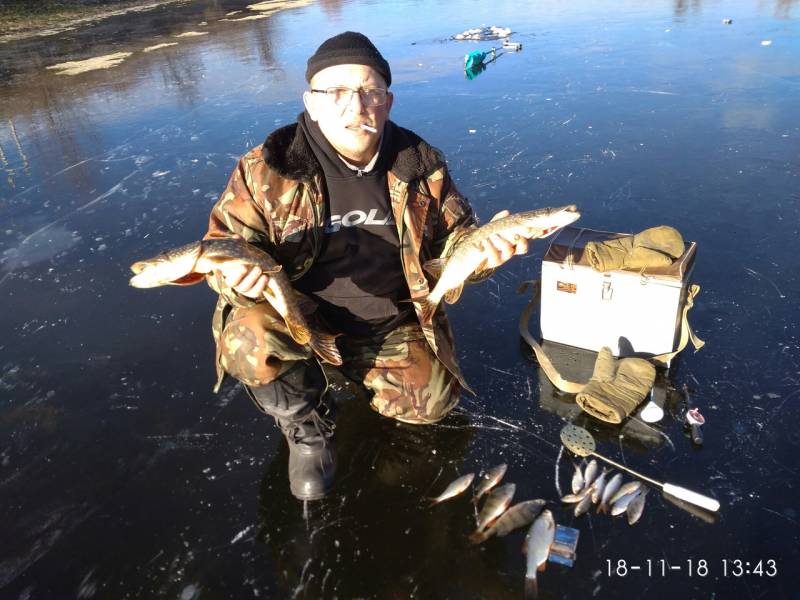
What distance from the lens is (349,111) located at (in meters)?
2.67

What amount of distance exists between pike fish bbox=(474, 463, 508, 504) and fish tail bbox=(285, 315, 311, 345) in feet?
3.61

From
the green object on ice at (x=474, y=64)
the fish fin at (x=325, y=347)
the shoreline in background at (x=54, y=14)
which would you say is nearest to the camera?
the fish fin at (x=325, y=347)

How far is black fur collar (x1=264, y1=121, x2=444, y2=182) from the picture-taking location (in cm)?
283

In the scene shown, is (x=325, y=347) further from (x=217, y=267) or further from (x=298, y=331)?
(x=217, y=267)

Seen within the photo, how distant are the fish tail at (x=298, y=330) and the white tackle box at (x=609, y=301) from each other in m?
1.48

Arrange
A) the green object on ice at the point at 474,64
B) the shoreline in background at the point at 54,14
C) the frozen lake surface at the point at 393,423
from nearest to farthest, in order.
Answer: the frozen lake surface at the point at 393,423 → the green object on ice at the point at 474,64 → the shoreline in background at the point at 54,14

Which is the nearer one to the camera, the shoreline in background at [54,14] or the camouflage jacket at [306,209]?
the camouflage jacket at [306,209]

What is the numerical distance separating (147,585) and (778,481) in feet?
9.41

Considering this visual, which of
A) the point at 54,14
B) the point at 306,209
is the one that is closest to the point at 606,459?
the point at 306,209

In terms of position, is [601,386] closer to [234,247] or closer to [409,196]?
[409,196]

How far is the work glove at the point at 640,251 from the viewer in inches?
123

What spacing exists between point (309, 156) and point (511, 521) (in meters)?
1.99

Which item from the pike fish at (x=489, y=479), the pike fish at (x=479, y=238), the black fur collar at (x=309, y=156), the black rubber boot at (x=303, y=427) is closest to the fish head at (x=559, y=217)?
the pike fish at (x=479, y=238)

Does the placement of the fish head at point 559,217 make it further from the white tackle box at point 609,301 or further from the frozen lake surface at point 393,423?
the frozen lake surface at point 393,423
